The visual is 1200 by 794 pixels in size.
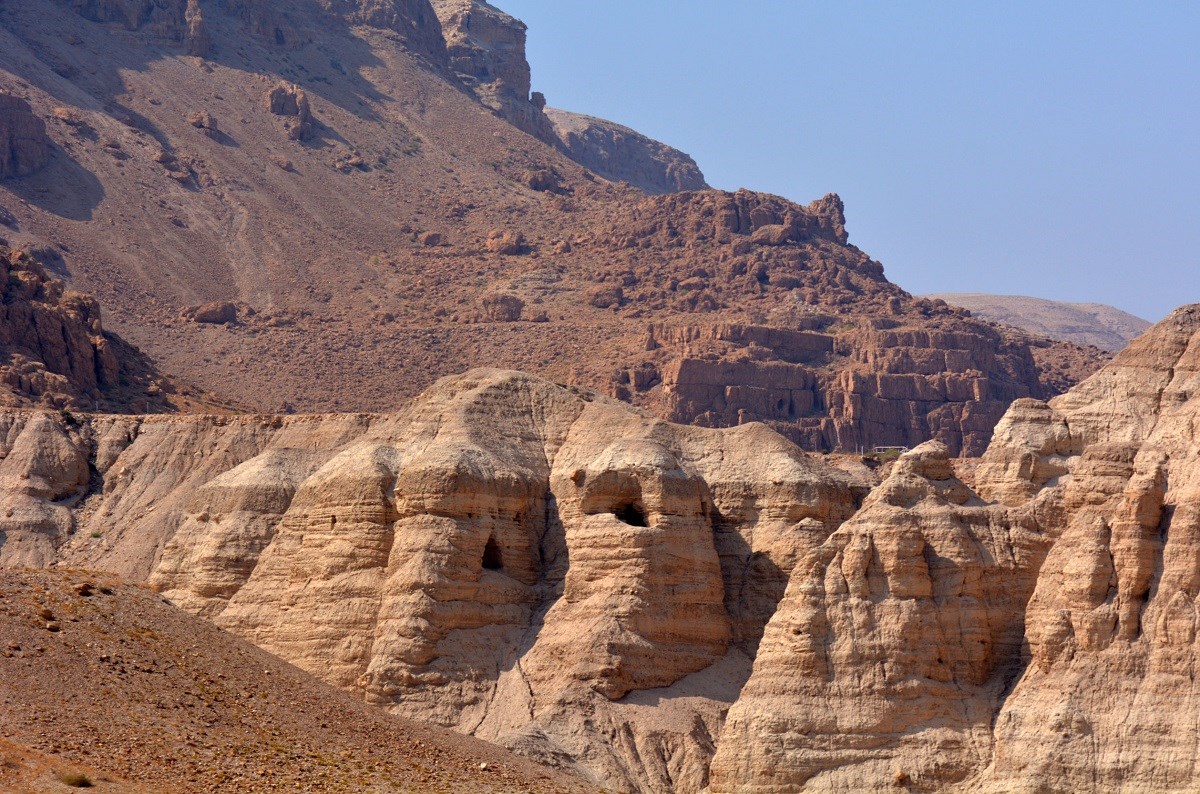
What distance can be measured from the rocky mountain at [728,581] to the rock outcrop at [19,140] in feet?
280

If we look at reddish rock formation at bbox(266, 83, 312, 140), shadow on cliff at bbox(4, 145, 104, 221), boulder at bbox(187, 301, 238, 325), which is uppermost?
reddish rock formation at bbox(266, 83, 312, 140)

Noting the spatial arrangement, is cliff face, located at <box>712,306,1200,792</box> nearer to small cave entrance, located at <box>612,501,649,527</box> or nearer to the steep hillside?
the steep hillside

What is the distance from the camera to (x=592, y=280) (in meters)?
157

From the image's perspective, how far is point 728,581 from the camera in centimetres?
5588

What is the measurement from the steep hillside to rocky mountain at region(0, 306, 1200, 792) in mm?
3790

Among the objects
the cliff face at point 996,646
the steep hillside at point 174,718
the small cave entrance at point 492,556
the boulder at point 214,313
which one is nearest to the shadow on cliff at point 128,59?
the boulder at point 214,313

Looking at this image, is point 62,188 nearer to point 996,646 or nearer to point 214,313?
point 214,313

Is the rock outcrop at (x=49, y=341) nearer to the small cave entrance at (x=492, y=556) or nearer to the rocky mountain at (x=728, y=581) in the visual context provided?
the rocky mountain at (x=728, y=581)

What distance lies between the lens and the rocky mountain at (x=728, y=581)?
44.3m

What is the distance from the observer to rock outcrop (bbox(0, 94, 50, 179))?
495 feet

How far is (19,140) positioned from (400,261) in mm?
28752

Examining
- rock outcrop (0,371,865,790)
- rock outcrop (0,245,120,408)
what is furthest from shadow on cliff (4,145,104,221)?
rock outcrop (0,371,865,790)

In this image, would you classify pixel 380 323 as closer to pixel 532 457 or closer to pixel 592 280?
pixel 592 280

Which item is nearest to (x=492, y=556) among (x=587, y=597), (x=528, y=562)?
(x=528, y=562)
